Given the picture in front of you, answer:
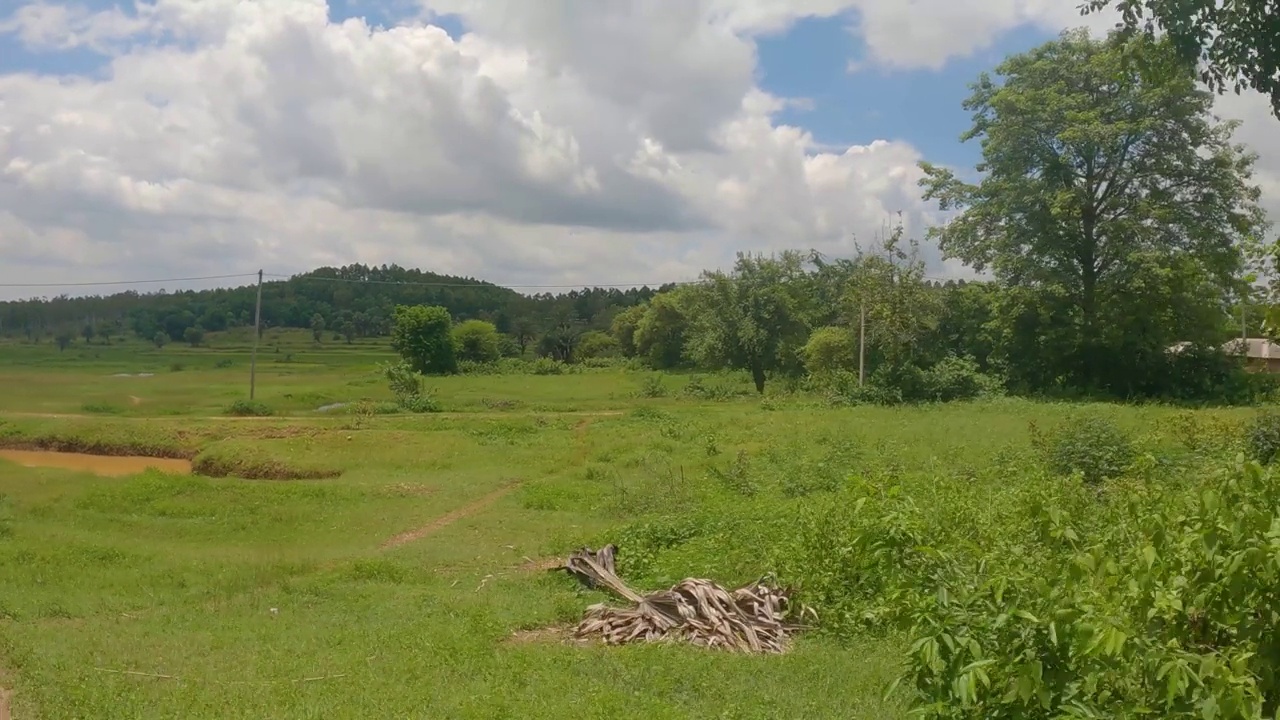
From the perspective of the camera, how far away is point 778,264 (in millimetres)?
46000

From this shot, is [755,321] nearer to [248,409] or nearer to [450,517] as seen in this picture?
[248,409]

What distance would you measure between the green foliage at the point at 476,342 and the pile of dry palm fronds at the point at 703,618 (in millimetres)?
47110

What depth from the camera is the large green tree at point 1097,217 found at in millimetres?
34969

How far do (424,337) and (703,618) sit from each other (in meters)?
42.4

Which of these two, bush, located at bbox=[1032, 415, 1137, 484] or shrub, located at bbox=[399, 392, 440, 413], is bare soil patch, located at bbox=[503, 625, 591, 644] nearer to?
bush, located at bbox=[1032, 415, 1137, 484]

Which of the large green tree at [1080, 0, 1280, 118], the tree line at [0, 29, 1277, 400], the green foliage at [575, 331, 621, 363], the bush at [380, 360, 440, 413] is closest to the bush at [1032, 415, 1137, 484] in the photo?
the large green tree at [1080, 0, 1280, 118]

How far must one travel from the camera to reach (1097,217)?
36.7 meters

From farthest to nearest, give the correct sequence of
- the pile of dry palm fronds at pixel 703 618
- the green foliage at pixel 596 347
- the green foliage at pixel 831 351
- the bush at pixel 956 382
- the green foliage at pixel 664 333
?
1. the green foliage at pixel 596 347
2. the green foliage at pixel 664 333
3. the green foliage at pixel 831 351
4. the bush at pixel 956 382
5. the pile of dry palm fronds at pixel 703 618

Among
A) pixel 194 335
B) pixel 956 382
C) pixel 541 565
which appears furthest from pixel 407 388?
pixel 541 565

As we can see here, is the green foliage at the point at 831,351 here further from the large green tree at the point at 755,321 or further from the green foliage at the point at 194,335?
the green foliage at the point at 194,335

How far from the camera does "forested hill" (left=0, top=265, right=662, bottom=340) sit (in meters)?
25.8

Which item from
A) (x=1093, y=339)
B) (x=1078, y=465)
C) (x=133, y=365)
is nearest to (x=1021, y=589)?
(x=1078, y=465)

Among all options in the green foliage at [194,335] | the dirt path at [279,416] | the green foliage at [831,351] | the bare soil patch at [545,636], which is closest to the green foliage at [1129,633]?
the bare soil patch at [545,636]

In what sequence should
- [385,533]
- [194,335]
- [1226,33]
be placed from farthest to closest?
[194,335]
[385,533]
[1226,33]
